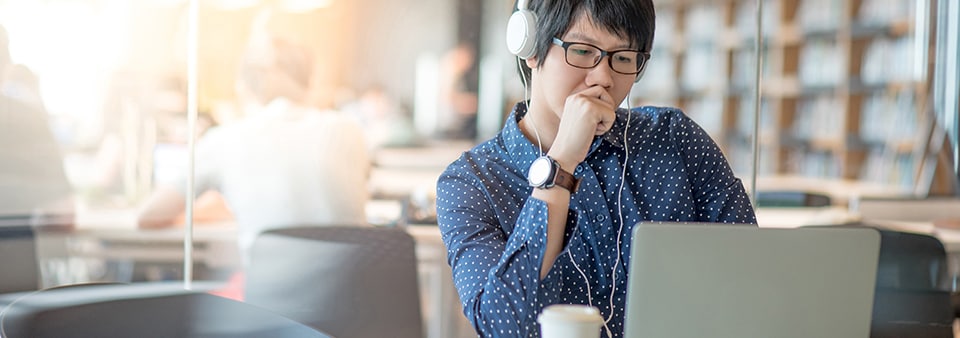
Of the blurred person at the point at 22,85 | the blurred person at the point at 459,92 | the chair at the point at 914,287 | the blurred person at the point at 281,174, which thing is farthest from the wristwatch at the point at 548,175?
the blurred person at the point at 459,92

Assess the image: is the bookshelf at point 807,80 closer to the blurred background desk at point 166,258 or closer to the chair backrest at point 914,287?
the blurred background desk at point 166,258

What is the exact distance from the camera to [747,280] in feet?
3.49

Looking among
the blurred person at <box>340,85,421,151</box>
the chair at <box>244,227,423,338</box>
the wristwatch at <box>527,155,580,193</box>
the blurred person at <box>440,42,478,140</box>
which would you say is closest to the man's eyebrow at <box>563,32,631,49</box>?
the wristwatch at <box>527,155,580,193</box>

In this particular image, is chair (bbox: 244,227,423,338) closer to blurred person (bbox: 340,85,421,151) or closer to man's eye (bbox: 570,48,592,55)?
man's eye (bbox: 570,48,592,55)

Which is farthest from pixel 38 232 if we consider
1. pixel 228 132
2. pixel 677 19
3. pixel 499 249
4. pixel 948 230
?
pixel 677 19

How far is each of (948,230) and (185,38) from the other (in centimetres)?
270

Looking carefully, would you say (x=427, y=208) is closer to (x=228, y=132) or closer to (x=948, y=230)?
(x=228, y=132)

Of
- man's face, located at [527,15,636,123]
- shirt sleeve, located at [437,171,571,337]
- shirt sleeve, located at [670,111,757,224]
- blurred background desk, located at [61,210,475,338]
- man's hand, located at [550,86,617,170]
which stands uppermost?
man's face, located at [527,15,636,123]

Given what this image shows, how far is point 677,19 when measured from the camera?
7082mm

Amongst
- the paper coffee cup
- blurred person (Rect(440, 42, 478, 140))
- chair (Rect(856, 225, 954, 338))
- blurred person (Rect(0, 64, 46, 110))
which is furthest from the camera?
blurred person (Rect(440, 42, 478, 140))

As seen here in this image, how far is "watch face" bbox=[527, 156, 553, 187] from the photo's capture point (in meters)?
1.39

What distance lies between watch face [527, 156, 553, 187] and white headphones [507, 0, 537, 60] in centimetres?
23

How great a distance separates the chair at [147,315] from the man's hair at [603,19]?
546mm

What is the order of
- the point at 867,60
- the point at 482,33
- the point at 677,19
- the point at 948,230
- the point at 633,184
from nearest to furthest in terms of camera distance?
the point at 633,184 → the point at 948,230 → the point at 482,33 → the point at 867,60 → the point at 677,19
